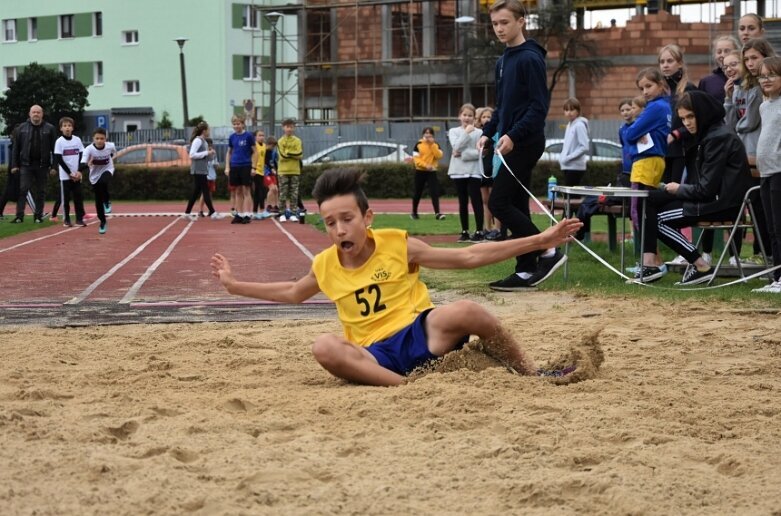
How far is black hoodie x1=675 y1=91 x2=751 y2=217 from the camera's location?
9492 mm

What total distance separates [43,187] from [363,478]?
19.0m

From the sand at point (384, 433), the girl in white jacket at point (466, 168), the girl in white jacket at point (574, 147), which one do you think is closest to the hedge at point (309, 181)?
the girl in white jacket at point (466, 168)

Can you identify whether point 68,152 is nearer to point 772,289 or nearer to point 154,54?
point 772,289

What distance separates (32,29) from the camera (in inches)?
2645

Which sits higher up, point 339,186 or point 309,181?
point 339,186

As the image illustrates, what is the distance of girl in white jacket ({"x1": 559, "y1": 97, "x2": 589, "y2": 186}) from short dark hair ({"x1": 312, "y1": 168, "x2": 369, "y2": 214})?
8534 mm

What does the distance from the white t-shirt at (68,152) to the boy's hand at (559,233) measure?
15353 mm

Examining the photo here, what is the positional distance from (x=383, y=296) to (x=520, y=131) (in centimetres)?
420

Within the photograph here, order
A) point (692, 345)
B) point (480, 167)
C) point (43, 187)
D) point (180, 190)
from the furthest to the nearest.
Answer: point (180, 190)
point (43, 187)
point (480, 167)
point (692, 345)

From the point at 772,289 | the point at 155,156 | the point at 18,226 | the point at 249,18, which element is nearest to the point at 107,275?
the point at 772,289

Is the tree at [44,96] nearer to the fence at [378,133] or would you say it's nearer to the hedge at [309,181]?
the fence at [378,133]

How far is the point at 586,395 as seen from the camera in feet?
17.3

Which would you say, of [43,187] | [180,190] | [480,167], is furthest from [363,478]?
[180,190]

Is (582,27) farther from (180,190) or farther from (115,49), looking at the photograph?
(115,49)
